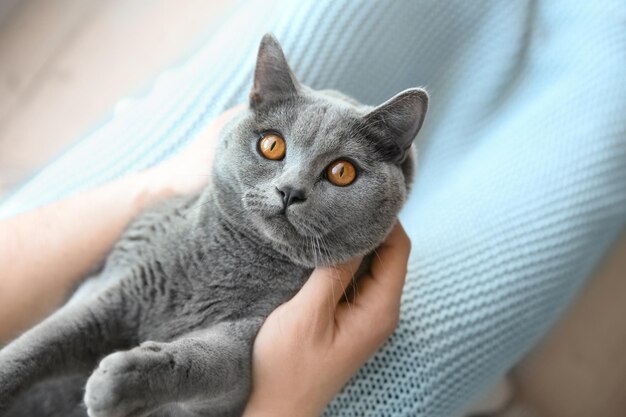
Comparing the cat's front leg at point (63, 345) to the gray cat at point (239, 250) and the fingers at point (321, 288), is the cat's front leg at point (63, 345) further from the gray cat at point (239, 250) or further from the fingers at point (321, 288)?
the fingers at point (321, 288)

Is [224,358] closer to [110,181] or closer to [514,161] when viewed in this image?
[110,181]

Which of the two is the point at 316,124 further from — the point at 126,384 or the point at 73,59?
the point at 73,59

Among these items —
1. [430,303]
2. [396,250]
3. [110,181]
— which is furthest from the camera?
[110,181]

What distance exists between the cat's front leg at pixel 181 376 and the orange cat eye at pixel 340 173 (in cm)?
26

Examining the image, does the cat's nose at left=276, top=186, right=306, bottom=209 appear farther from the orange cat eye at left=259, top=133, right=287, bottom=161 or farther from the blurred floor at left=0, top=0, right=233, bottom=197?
the blurred floor at left=0, top=0, right=233, bottom=197

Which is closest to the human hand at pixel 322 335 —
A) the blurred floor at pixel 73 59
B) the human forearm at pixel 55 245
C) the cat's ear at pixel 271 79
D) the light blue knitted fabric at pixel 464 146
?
the light blue knitted fabric at pixel 464 146

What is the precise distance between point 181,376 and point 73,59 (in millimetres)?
1297

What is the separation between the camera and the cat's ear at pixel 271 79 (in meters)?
0.86

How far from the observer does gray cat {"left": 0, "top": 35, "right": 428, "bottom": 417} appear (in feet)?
2.58

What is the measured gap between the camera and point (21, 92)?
1.62 meters

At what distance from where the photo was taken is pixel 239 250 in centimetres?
90

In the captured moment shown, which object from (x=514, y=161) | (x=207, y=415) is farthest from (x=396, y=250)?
(x=514, y=161)

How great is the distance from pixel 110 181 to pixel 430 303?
30.0 inches

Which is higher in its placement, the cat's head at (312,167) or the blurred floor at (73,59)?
the cat's head at (312,167)
